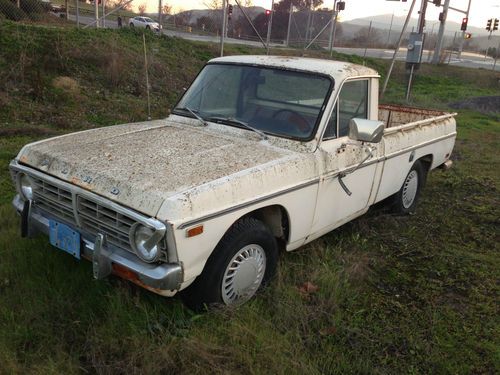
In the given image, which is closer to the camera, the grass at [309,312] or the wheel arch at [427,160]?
the grass at [309,312]

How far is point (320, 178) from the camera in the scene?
12.5 ft

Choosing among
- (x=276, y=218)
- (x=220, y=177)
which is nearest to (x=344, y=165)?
(x=276, y=218)

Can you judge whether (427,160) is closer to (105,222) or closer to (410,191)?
(410,191)

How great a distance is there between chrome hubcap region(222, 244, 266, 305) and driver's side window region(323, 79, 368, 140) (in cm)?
120

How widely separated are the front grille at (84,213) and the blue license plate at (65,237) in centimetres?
7

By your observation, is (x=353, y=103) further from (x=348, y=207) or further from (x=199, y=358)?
(x=199, y=358)

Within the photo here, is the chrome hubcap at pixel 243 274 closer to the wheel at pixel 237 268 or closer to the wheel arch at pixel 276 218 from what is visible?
the wheel at pixel 237 268

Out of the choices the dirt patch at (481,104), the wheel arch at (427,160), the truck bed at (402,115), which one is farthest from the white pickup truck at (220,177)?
the dirt patch at (481,104)

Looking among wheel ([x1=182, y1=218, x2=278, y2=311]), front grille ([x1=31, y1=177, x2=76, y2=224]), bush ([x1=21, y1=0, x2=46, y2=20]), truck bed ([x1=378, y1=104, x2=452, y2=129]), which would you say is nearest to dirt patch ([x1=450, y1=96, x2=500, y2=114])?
truck bed ([x1=378, y1=104, x2=452, y2=129])

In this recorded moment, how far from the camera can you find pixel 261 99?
4.21m

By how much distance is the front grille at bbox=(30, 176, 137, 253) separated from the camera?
2.92m

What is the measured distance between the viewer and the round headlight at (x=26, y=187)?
3.52 meters

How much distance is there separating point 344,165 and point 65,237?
2359 millimetres

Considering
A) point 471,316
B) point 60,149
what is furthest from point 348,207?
point 60,149
